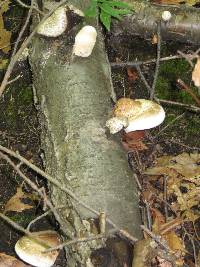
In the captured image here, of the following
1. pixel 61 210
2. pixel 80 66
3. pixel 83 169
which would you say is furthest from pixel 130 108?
pixel 61 210

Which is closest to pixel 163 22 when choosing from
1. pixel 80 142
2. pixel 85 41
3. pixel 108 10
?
pixel 108 10

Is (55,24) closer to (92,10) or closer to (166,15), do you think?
(92,10)

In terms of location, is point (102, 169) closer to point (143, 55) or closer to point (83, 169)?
point (83, 169)

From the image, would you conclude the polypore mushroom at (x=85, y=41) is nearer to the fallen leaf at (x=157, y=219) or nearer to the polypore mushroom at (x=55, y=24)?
the polypore mushroom at (x=55, y=24)

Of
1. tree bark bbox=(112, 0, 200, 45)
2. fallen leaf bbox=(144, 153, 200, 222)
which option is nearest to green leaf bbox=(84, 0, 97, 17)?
tree bark bbox=(112, 0, 200, 45)

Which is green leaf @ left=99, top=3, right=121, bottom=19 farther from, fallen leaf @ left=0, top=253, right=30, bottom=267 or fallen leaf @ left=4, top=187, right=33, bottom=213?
fallen leaf @ left=0, top=253, right=30, bottom=267

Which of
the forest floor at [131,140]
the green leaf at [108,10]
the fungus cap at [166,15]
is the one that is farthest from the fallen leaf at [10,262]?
the fungus cap at [166,15]

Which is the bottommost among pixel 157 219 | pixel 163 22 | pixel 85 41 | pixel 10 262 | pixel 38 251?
pixel 10 262
